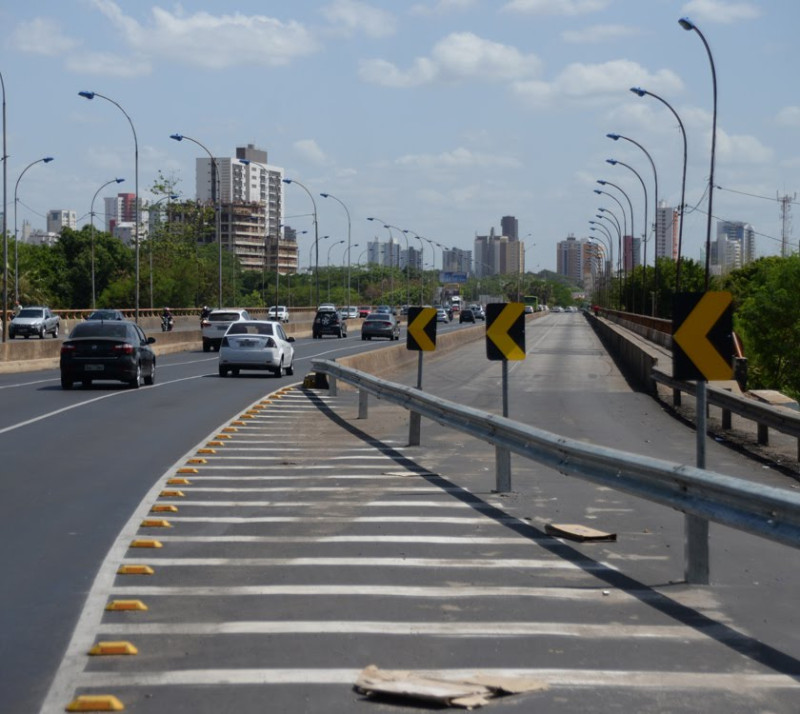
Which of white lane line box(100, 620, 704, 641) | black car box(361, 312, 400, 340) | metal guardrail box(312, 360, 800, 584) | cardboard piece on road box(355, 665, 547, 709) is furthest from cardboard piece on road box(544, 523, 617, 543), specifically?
black car box(361, 312, 400, 340)

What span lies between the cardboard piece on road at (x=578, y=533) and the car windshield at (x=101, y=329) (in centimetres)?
2101

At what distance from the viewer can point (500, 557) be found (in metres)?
9.41

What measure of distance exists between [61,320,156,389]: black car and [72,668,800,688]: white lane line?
23994mm

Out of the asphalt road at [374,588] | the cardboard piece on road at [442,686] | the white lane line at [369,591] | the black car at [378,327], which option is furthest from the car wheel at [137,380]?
the black car at [378,327]

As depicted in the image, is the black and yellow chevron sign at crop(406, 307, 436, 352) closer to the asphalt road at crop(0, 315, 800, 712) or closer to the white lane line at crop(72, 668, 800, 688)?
the asphalt road at crop(0, 315, 800, 712)

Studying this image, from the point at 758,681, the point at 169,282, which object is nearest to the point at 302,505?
the point at 758,681

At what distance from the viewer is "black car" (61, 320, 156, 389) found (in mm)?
29688

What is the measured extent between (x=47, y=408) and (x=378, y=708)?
19.4m

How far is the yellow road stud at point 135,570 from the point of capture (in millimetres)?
8812

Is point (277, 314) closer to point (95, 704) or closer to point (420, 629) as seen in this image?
point (420, 629)

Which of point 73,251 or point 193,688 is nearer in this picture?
point 193,688

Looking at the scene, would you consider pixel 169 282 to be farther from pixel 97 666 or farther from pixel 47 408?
pixel 97 666

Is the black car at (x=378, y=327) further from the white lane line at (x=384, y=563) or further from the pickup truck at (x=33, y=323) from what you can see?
the white lane line at (x=384, y=563)

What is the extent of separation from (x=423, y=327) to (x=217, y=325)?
3696 cm
